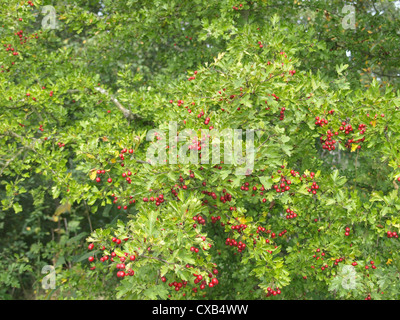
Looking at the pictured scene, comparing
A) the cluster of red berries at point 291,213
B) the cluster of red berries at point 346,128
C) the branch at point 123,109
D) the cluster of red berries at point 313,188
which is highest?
the branch at point 123,109

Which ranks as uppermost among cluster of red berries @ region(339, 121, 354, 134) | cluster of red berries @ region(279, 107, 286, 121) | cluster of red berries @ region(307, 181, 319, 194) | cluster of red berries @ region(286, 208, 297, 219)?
cluster of red berries @ region(279, 107, 286, 121)

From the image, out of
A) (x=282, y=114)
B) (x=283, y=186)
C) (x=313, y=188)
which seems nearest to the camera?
(x=283, y=186)

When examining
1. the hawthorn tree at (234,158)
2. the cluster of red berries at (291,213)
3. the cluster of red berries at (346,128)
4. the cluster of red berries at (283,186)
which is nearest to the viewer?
the hawthorn tree at (234,158)

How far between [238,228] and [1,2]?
4147 mm

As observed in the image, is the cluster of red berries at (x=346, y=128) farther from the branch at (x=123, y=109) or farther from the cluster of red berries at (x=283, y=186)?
the branch at (x=123, y=109)

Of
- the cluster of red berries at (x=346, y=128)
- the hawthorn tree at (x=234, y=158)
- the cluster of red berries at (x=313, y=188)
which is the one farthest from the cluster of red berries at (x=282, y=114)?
the cluster of red berries at (x=313, y=188)

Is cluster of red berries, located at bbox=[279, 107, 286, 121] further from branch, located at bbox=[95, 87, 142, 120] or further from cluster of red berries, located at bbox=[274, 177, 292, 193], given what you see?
branch, located at bbox=[95, 87, 142, 120]

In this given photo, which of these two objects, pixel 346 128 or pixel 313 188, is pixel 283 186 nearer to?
pixel 313 188

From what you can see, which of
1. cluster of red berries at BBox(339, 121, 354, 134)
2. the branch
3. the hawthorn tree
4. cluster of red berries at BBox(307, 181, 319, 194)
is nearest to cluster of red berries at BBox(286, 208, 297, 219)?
the hawthorn tree

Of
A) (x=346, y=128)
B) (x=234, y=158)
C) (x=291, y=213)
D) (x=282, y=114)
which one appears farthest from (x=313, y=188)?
(x=234, y=158)

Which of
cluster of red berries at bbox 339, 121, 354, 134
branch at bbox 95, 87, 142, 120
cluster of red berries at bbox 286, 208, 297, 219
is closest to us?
cluster of red berries at bbox 339, 121, 354, 134

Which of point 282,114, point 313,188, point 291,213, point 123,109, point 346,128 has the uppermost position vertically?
point 123,109

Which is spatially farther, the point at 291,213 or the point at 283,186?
the point at 291,213
